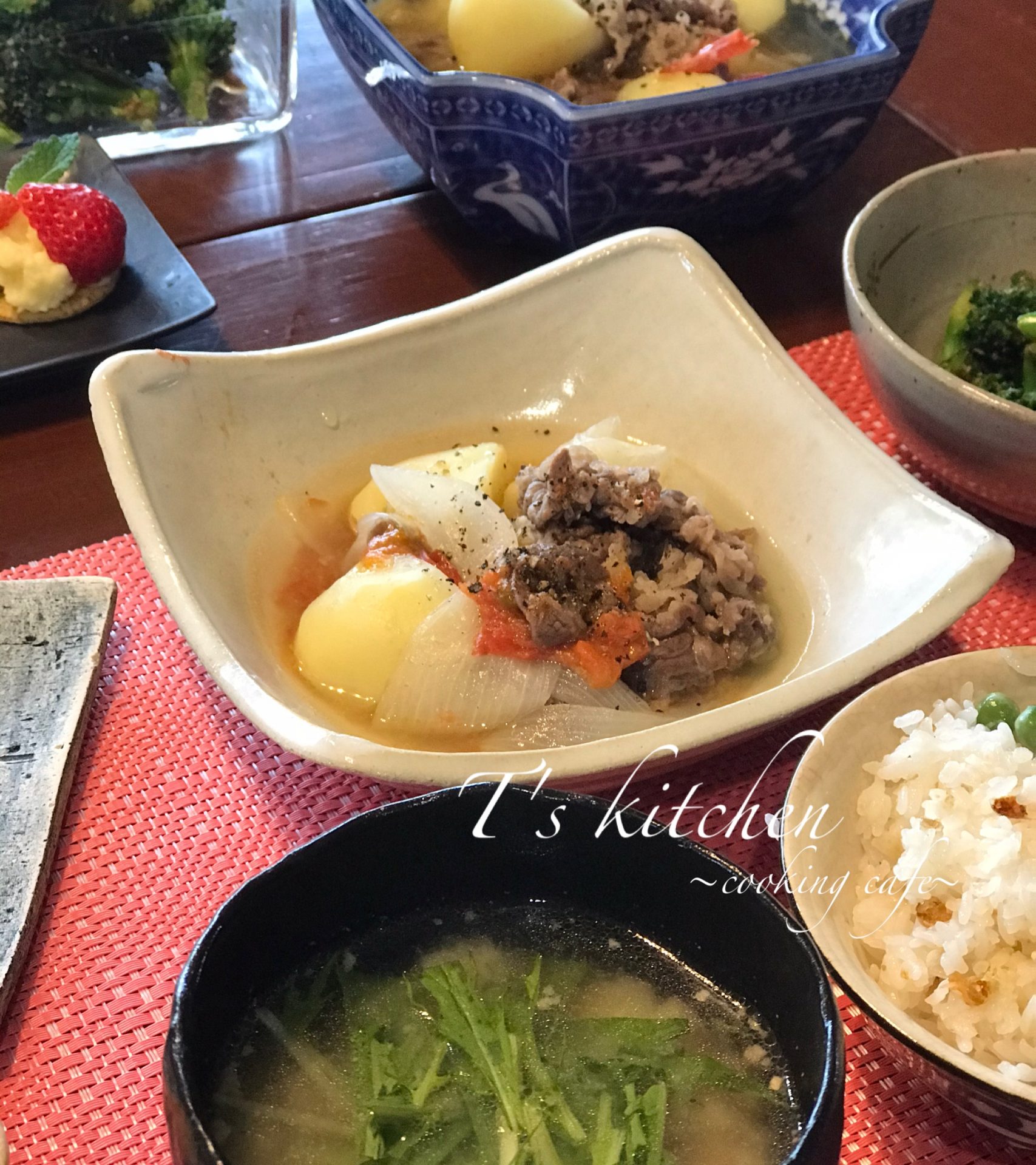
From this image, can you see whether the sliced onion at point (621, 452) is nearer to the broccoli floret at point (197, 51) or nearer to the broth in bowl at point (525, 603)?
the broth in bowl at point (525, 603)

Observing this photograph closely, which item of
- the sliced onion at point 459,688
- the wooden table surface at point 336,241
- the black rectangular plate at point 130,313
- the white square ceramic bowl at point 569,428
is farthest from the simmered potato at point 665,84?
the sliced onion at point 459,688

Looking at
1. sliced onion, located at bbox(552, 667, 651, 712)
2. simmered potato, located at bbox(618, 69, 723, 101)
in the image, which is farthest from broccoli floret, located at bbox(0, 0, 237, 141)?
sliced onion, located at bbox(552, 667, 651, 712)

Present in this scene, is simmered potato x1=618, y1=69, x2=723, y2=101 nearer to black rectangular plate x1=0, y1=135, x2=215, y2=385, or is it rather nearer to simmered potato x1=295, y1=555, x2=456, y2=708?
black rectangular plate x1=0, y1=135, x2=215, y2=385

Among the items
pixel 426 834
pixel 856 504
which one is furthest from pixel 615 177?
pixel 426 834

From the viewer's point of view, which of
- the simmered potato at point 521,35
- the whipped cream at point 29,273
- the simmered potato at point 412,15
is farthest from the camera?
the simmered potato at point 412,15

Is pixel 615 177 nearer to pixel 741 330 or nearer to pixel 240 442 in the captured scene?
pixel 741 330

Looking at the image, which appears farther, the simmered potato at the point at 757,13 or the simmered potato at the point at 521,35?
the simmered potato at the point at 757,13
